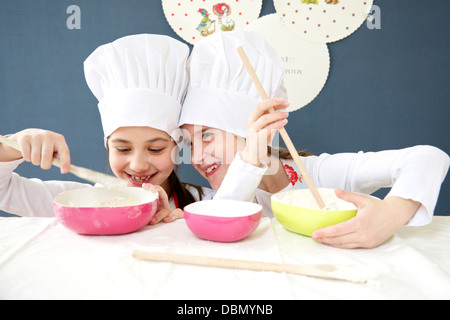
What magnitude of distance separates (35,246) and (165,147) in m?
0.49

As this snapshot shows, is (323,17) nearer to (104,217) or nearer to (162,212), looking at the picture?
(162,212)

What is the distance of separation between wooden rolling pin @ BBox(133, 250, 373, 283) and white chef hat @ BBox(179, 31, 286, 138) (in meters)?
0.51

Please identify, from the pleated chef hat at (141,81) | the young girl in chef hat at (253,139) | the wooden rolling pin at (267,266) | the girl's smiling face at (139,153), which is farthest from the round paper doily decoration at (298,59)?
the wooden rolling pin at (267,266)

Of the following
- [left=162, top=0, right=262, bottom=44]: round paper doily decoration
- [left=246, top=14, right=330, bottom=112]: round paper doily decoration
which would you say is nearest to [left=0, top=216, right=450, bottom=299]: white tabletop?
[left=246, top=14, right=330, bottom=112]: round paper doily decoration

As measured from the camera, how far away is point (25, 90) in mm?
1759

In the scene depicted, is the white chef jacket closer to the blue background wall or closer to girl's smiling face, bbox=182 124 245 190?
girl's smiling face, bbox=182 124 245 190

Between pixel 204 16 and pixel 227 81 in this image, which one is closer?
pixel 227 81

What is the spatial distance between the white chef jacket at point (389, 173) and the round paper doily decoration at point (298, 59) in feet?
2.18

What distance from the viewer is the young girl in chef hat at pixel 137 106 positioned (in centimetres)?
94

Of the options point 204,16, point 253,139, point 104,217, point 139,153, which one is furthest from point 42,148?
point 204,16

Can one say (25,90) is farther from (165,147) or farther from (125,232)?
(125,232)

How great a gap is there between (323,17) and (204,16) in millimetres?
592

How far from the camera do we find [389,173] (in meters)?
0.85
